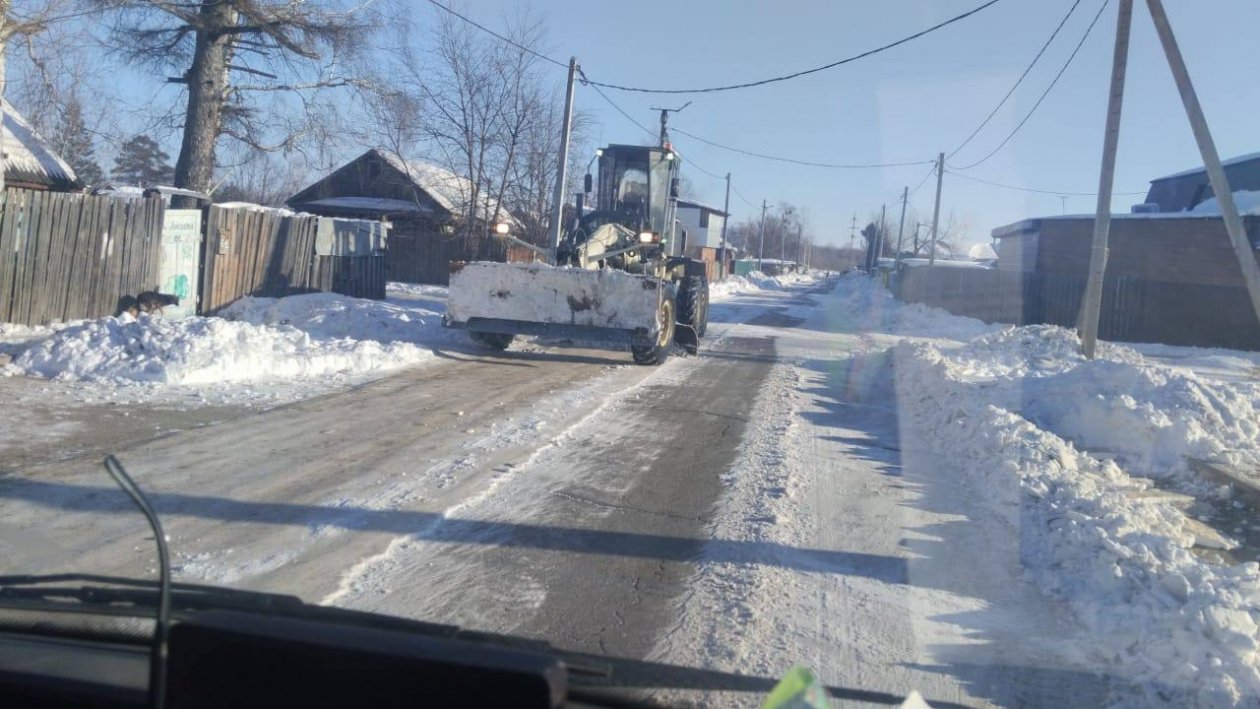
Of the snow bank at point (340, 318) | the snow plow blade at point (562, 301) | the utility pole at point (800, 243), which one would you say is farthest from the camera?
the utility pole at point (800, 243)

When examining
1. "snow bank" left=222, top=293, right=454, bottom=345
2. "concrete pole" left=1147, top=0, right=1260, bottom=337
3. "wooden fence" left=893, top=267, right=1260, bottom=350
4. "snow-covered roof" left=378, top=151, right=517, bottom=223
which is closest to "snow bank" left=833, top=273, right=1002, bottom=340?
"wooden fence" left=893, top=267, right=1260, bottom=350

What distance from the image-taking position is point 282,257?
2097 cm

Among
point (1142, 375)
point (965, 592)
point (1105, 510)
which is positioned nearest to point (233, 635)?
point (965, 592)

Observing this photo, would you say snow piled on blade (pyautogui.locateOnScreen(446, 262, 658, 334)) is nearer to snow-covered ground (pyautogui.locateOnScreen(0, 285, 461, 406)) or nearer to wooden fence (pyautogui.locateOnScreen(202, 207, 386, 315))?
snow-covered ground (pyautogui.locateOnScreen(0, 285, 461, 406))

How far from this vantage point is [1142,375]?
1185cm

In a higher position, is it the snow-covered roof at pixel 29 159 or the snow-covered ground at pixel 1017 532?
the snow-covered roof at pixel 29 159

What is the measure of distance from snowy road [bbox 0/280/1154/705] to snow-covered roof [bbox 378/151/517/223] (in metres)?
26.4

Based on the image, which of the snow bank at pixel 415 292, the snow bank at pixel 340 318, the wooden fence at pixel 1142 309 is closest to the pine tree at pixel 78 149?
the snow bank at pixel 415 292

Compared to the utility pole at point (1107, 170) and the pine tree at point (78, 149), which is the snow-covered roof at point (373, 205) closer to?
the pine tree at point (78, 149)

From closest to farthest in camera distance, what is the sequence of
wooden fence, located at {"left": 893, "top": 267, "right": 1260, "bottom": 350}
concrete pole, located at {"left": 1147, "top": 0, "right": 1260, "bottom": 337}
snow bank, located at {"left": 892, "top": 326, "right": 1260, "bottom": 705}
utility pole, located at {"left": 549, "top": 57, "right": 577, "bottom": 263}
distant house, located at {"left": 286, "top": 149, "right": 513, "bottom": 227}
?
snow bank, located at {"left": 892, "top": 326, "right": 1260, "bottom": 705}, concrete pole, located at {"left": 1147, "top": 0, "right": 1260, "bottom": 337}, utility pole, located at {"left": 549, "top": 57, "right": 577, "bottom": 263}, wooden fence, located at {"left": 893, "top": 267, "right": 1260, "bottom": 350}, distant house, located at {"left": 286, "top": 149, "right": 513, "bottom": 227}

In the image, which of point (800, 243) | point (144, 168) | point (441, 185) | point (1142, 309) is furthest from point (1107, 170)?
point (800, 243)

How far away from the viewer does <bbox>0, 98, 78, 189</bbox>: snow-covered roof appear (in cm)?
1997

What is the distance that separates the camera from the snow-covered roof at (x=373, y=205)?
130 ft

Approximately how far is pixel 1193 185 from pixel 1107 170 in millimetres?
28132
